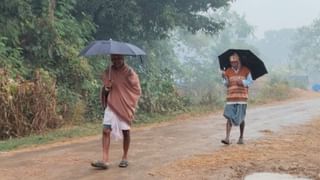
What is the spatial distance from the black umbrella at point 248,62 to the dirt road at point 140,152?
1492 mm

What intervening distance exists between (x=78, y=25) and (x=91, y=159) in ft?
36.4

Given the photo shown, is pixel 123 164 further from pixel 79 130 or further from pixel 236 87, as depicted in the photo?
pixel 79 130

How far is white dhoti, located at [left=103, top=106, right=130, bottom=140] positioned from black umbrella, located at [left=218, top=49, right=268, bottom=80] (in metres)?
3.02

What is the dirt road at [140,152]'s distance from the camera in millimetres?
7711

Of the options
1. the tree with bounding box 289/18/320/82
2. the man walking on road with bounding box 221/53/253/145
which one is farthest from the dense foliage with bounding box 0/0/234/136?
the tree with bounding box 289/18/320/82

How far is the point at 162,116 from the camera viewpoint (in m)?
17.4

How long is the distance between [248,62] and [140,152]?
8.41ft

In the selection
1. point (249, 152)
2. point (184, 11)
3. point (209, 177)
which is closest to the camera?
point (209, 177)

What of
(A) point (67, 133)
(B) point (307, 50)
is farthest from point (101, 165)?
(B) point (307, 50)

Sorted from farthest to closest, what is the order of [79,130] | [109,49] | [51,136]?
[79,130] < [51,136] < [109,49]

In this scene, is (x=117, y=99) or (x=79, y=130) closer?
(x=117, y=99)

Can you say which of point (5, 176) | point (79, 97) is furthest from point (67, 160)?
point (79, 97)

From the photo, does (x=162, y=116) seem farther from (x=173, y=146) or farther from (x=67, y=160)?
(x=67, y=160)

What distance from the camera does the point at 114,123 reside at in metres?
7.88
